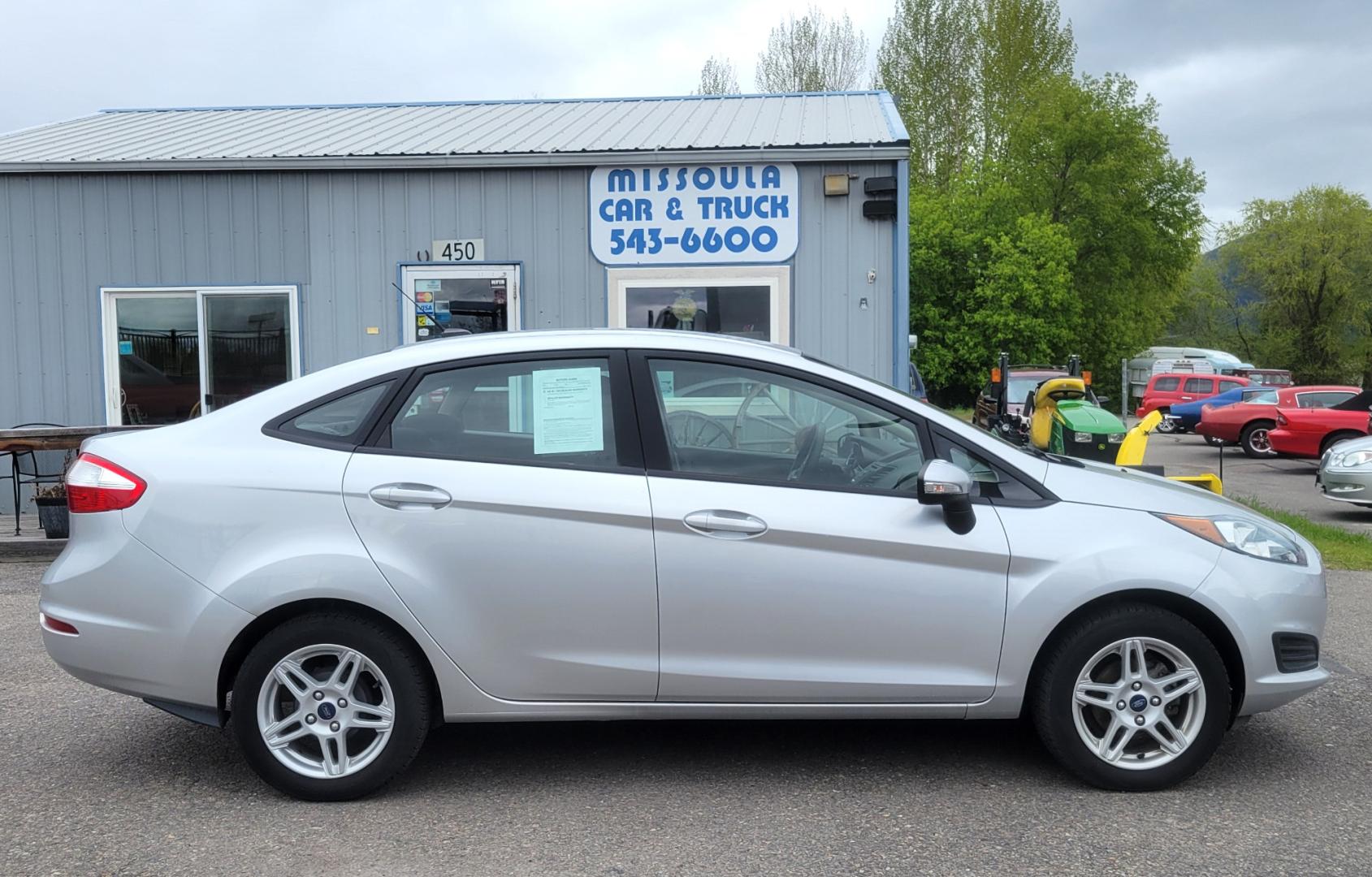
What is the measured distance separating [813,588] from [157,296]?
907 cm

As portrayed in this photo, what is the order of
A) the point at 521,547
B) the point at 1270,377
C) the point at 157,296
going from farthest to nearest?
1. the point at 1270,377
2. the point at 157,296
3. the point at 521,547

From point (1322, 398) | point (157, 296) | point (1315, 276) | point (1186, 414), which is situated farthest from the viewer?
point (1315, 276)

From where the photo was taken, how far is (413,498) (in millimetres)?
4008


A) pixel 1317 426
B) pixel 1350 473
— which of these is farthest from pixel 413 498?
pixel 1317 426

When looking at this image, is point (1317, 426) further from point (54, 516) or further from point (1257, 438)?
point (54, 516)

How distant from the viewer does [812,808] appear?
4.01 m

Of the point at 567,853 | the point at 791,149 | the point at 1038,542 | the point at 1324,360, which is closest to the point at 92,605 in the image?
the point at 567,853

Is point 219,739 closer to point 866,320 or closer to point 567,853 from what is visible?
point 567,853

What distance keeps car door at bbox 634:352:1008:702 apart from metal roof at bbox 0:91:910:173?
6830mm

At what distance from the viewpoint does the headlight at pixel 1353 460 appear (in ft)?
40.9

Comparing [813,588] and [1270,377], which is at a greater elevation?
[813,588]

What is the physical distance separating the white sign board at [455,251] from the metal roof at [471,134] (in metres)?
0.70

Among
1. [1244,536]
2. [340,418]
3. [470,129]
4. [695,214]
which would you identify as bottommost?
[1244,536]

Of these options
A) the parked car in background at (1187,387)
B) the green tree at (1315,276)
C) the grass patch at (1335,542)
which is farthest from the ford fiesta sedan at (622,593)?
the green tree at (1315,276)
